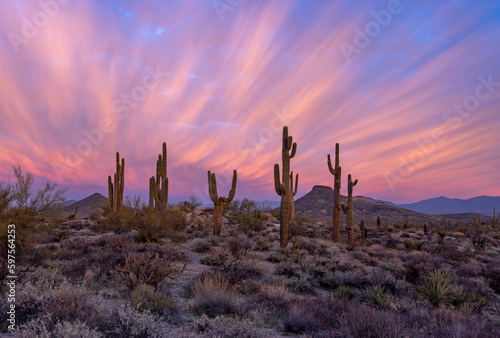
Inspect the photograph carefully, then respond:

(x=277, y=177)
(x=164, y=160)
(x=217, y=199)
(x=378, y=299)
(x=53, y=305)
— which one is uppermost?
(x=164, y=160)

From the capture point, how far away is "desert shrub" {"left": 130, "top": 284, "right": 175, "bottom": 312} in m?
5.52

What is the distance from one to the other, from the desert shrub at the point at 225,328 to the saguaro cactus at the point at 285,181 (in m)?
10.5

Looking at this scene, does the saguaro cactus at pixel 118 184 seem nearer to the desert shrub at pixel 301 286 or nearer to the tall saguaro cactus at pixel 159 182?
the tall saguaro cactus at pixel 159 182

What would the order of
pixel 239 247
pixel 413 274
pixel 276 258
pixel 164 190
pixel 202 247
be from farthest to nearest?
pixel 164 190, pixel 202 247, pixel 239 247, pixel 276 258, pixel 413 274

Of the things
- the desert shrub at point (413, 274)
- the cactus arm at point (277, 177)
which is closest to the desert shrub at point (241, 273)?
the desert shrub at point (413, 274)

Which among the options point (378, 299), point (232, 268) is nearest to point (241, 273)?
point (232, 268)

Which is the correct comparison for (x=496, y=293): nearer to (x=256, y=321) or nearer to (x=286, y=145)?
(x=256, y=321)

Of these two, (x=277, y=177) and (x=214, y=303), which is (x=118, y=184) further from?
(x=214, y=303)

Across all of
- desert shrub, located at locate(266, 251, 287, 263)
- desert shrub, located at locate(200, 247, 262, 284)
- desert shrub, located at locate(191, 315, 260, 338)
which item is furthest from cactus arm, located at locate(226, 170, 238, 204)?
desert shrub, located at locate(191, 315, 260, 338)

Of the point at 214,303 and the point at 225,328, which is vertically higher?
the point at 225,328

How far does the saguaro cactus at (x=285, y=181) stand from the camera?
15086 mm

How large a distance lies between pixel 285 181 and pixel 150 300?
10783 mm

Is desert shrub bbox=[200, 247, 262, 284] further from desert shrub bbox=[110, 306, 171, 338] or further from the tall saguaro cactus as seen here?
the tall saguaro cactus

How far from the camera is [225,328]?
434 cm
